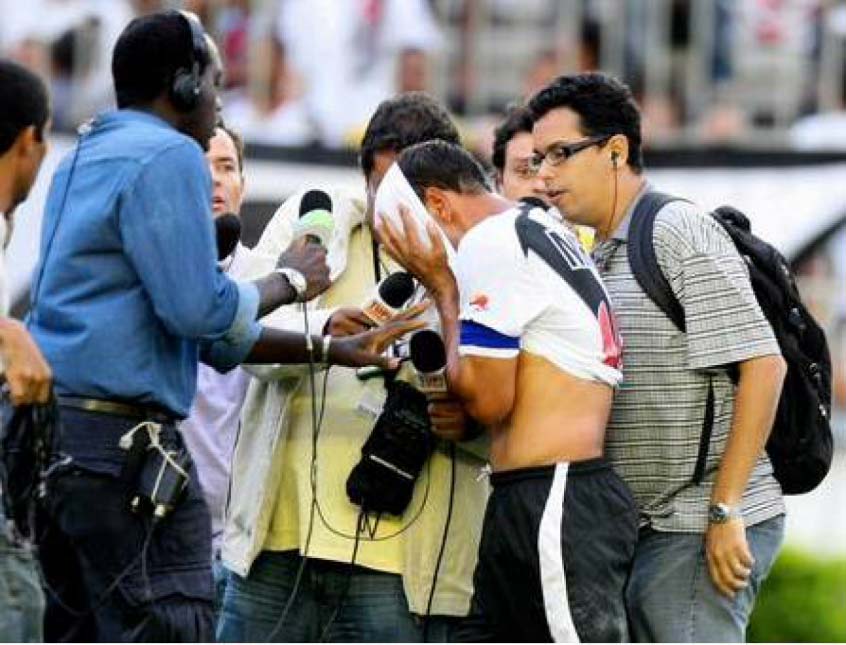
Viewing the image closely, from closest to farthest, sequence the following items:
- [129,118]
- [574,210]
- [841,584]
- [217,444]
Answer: [129,118] → [574,210] → [217,444] → [841,584]

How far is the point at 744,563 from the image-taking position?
23.1 feet

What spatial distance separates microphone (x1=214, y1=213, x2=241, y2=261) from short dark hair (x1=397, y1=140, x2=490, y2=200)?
646mm

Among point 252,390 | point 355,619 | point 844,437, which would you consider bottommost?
point 844,437

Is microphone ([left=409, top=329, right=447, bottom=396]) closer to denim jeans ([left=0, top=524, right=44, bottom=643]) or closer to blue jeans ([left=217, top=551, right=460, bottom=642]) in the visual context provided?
blue jeans ([left=217, top=551, right=460, bottom=642])

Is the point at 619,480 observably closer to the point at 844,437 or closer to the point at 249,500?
the point at 249,500

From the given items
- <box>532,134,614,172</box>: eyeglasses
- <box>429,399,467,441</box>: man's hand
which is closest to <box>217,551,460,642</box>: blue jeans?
<box>429,399,467,441</box>: man's hand

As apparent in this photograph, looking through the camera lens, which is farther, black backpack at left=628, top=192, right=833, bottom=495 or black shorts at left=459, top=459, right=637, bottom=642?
black backpack at left=628, top=192, right=833, bottom=495

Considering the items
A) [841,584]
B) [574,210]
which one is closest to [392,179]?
[574,210]

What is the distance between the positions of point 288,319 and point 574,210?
2.64 feet

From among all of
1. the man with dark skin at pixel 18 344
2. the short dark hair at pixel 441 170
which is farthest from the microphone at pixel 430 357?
the man with dark skin at pixel 18 344

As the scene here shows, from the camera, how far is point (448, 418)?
7094 mm

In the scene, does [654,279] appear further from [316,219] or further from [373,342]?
[316,219]

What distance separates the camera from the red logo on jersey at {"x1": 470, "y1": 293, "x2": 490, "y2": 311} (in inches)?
267

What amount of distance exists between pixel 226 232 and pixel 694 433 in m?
1.38
